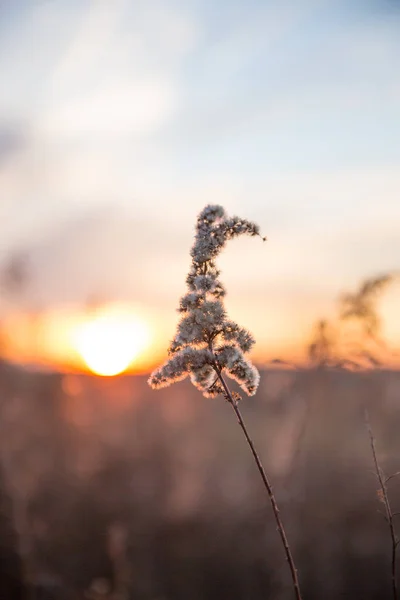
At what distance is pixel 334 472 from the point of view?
1492 cm

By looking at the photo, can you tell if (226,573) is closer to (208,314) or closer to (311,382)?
(311,382)

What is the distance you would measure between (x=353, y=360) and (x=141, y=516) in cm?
944

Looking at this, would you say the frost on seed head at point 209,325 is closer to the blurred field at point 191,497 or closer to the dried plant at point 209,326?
the dried plant at point 209,326

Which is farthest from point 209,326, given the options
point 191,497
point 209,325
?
point 191,497

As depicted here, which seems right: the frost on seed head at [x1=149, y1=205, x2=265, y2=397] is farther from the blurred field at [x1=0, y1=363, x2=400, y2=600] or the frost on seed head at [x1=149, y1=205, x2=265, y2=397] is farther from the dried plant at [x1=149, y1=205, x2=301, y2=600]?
the blurred field at [x1=0, y1=363, x2=400, y2=600]

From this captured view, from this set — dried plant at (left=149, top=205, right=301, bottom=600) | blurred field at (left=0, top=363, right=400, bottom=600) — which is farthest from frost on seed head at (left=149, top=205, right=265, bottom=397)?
blurred field at (left=0, top=363, right=400, bottom=600)

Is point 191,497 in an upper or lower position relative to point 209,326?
upper

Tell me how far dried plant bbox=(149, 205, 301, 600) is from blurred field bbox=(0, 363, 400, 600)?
4.34 metres

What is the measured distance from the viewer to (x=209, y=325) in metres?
3.68

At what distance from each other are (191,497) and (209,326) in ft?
38.5

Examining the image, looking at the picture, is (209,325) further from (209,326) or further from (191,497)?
(191,497)

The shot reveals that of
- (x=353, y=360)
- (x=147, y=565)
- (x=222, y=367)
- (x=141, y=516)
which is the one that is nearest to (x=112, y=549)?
(x=147, y=565)

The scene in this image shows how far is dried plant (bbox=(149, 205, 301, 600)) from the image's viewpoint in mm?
3680

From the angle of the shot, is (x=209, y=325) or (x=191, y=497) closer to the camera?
(x=209, y=325)
